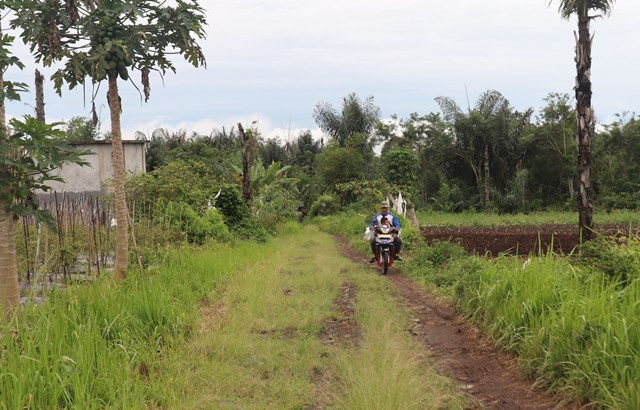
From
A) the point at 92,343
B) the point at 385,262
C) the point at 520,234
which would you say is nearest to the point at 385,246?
the point at 385,262

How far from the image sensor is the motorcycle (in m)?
11.6

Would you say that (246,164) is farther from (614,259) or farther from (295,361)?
(614,259)

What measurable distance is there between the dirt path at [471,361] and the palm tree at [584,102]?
549 cm

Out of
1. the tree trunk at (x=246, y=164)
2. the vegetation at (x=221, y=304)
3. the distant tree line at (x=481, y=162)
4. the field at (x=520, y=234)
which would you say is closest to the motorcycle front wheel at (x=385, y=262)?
the vegetation at (x=221, y=304)

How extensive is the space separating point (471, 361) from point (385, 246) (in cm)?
614

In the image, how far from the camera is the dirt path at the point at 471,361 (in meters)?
4.55

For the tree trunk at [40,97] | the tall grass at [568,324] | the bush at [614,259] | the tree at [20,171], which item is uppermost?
the tree trunk at [40,97]

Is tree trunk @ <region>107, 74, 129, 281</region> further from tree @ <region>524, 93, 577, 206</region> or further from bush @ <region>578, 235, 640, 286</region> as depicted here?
tree @ <region>524, 93, 577, 206</region>

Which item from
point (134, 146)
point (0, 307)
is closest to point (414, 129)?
point (134, 146)

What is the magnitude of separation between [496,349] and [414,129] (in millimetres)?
35453

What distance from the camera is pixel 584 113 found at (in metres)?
11.5

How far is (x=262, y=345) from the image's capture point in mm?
5789

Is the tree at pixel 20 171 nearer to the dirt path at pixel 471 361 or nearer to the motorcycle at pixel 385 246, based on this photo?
the dirt path at pixel 471 361

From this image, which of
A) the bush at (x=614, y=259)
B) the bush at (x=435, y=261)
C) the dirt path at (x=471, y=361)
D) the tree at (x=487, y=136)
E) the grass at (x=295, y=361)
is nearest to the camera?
the grass at (x=295, y=361)
